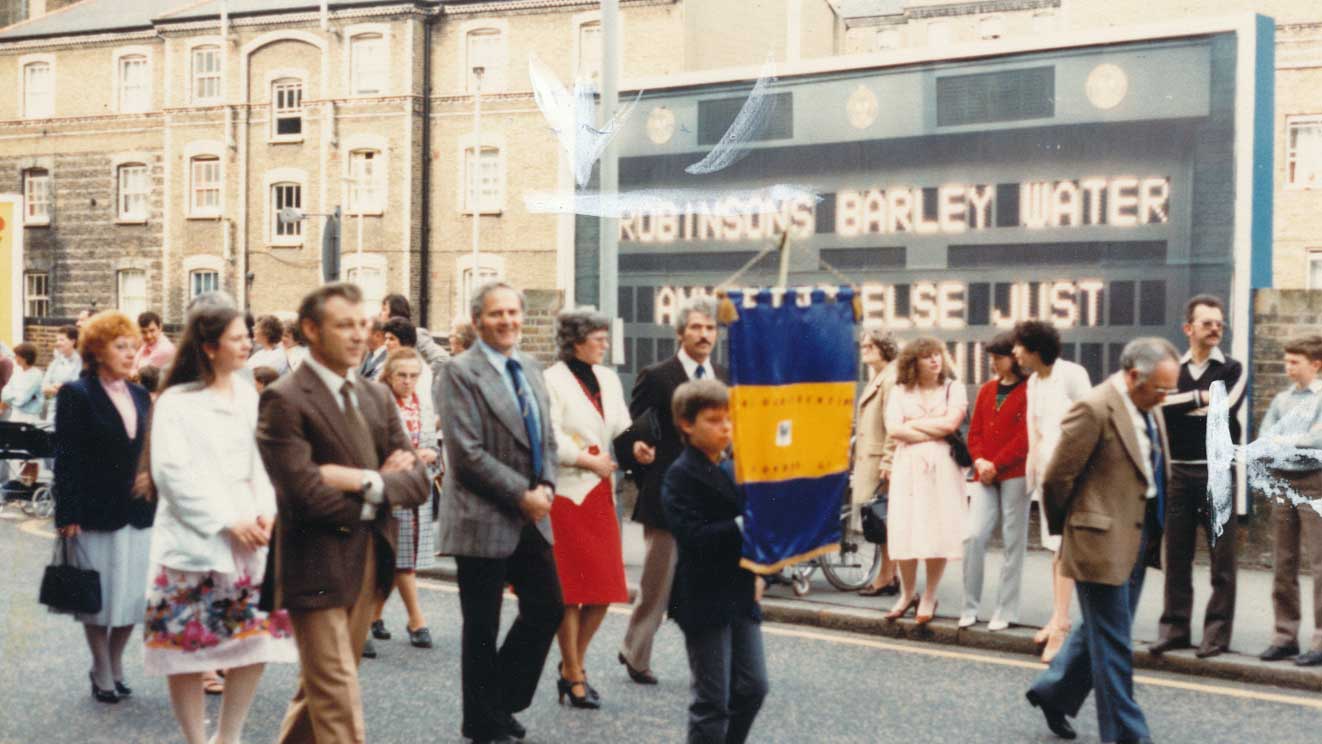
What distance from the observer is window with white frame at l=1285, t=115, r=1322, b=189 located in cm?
3431

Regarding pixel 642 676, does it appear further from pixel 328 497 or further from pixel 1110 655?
pixel 328 497

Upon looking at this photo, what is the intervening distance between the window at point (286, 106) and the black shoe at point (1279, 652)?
136 feet

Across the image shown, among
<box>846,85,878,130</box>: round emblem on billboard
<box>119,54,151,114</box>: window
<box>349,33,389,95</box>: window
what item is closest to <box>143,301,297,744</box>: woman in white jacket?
<box>846,85,878,130</box>: round emblem on billboard

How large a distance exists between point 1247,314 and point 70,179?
153 feet

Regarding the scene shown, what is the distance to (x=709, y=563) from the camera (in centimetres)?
550

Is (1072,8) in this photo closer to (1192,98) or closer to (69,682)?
→ (1192,98)

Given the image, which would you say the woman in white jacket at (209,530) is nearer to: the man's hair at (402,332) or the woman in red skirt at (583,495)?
the woman in red skirt at (583,495)

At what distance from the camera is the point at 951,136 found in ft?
38.5

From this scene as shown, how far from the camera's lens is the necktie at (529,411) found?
6.61 meters

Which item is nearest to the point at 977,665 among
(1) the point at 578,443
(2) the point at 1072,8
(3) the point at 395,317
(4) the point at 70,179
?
(1) the point at 578,443

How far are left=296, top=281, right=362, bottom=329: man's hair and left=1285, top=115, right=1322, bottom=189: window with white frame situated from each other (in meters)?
33.0

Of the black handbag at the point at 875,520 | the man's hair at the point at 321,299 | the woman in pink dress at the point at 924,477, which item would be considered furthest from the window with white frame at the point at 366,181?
the man's hair at the point at 321,299

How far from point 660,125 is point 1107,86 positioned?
13.1 ft

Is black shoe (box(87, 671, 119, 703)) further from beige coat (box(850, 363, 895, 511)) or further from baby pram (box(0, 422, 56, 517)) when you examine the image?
baby pram (box(0, 422, 56, 517))
